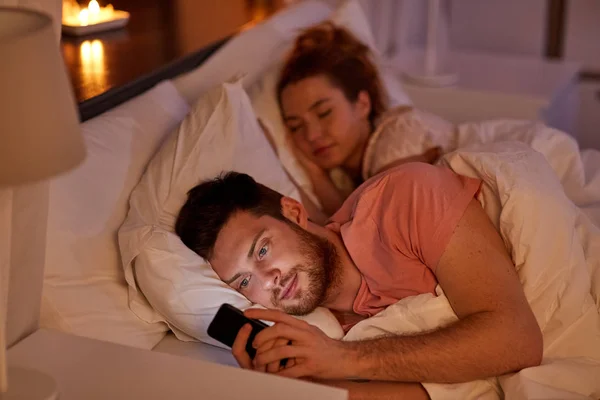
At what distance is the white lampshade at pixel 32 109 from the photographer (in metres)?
0.95

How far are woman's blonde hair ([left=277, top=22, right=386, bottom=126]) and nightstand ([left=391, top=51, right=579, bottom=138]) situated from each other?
49 centimetres

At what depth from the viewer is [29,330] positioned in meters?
1.36

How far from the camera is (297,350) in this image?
4.32 feet

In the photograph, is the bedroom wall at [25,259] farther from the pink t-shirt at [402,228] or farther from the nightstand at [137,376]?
the pink t-shirt at [402,228]

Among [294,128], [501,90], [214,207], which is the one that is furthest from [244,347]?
[501,90]

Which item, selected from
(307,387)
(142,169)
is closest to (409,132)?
(142,169)

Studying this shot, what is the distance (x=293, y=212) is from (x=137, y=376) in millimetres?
522

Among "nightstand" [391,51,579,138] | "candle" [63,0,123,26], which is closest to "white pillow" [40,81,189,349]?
"candle" [63,0,123,26]

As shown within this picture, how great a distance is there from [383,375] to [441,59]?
2.03 metres

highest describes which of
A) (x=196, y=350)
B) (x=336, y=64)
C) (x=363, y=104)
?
A: (x=336, y=64)

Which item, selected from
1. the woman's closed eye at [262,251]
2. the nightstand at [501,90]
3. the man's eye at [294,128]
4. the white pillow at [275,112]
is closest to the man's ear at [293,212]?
the woman's closed eye at [262,251]

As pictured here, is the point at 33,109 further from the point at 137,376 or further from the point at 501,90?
the point at 501,90

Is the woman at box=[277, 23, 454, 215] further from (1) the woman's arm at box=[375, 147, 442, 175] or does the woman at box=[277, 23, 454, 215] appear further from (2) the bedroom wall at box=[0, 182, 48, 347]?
(2) the bedroom wall at box=[0, 182, 48, 347]

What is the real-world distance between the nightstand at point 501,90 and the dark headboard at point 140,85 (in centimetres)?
82
